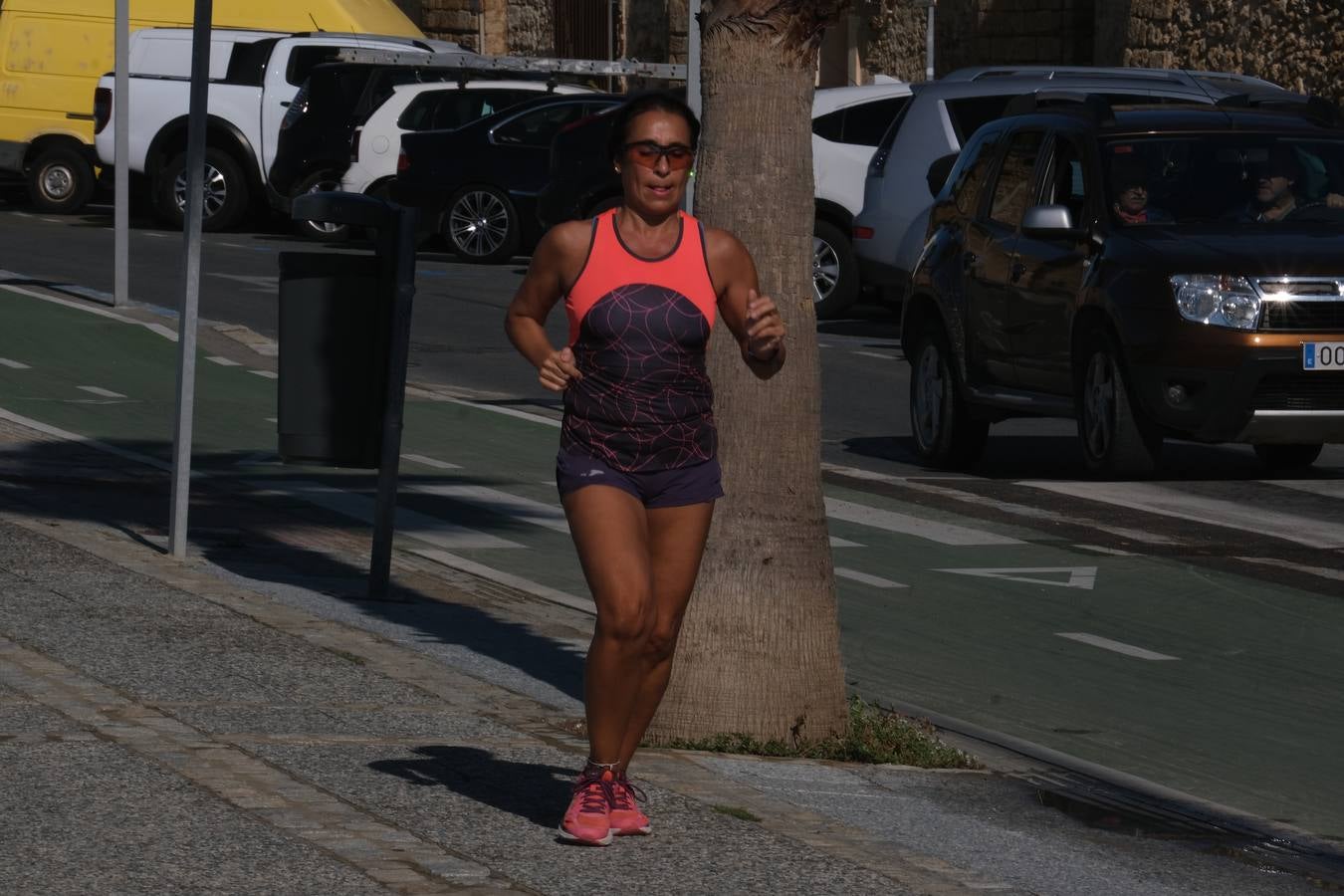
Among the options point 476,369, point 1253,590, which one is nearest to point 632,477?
point 1253,590

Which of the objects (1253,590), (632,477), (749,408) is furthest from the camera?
(1253,590)

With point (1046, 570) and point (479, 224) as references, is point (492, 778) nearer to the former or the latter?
point (1046, 570)

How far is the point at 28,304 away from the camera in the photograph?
1927 centimetres

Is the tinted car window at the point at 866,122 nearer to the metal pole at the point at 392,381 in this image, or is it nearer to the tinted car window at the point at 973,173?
the tinted car window at the point at 973,173

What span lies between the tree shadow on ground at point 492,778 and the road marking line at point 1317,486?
23.7 feet

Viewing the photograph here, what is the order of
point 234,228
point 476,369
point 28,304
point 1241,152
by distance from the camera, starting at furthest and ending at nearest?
1. point 234,228
2. point 28,304
3. point 476,369
4. point 1241,152

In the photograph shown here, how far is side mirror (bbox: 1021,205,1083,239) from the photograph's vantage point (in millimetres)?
12922

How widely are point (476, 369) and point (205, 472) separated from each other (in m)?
5.63

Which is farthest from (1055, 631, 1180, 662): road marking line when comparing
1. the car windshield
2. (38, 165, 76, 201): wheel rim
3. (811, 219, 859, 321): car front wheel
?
(38, 165, 76, 201): wheel rim

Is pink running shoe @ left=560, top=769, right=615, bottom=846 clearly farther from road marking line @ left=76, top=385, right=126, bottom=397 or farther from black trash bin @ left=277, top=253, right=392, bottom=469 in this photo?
road marking line @ left=76, top=385, right=126, bottom=397

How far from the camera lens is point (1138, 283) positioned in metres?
12.6

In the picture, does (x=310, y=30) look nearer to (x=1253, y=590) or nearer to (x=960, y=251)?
(x=960, y=251)

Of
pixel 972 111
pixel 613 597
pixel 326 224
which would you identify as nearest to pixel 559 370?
pixel 613 597

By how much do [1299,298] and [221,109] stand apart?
61.6ft
